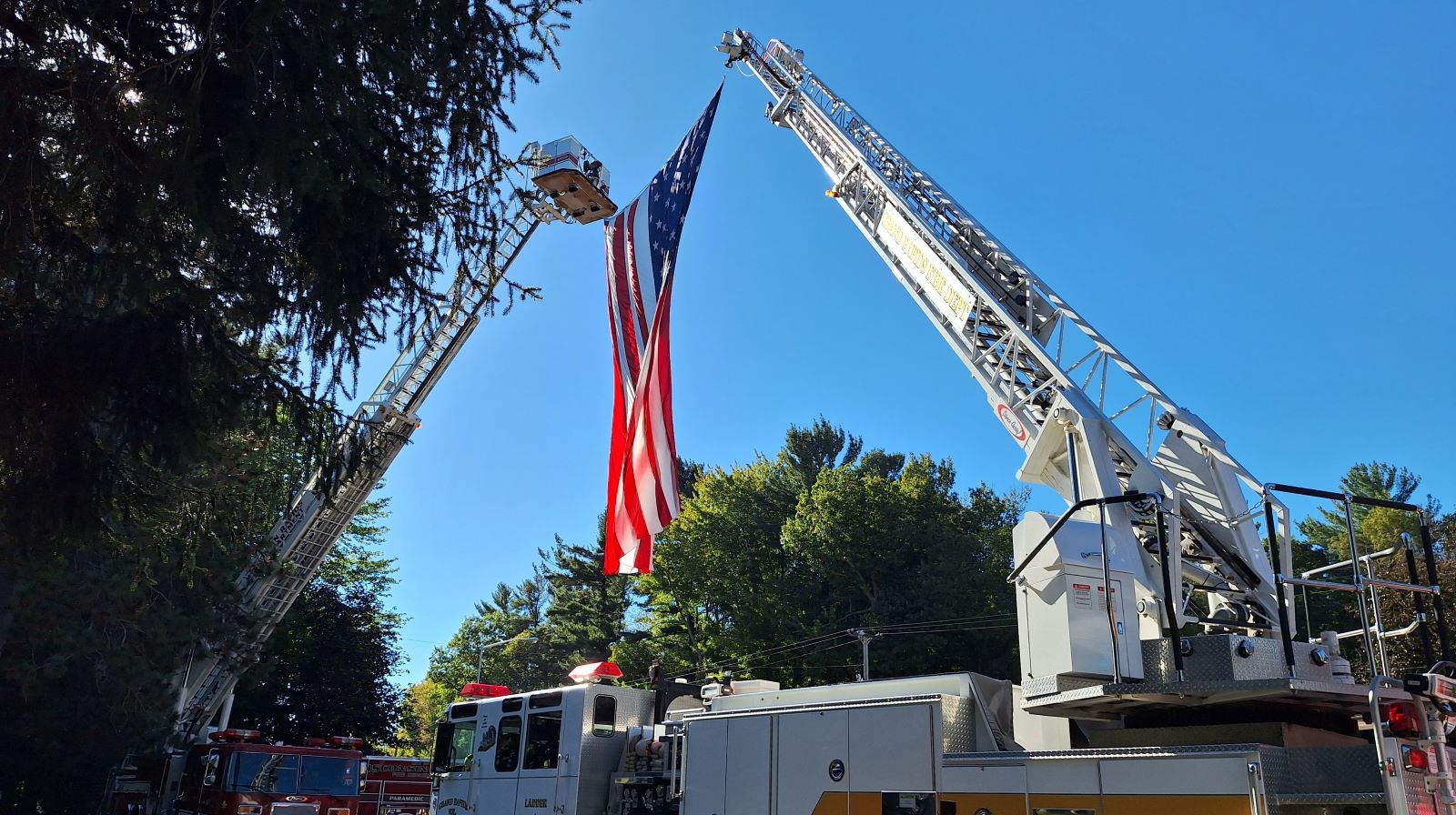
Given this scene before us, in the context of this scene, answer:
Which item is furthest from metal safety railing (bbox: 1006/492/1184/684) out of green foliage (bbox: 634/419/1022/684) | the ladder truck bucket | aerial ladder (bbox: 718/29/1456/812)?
green foliage (bbox: 634/419/1022/684)

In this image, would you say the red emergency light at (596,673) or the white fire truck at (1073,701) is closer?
the white fire truck at (1073,701)

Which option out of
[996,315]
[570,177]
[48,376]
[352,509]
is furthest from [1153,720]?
[352,509]

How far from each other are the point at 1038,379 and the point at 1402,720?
6.88m

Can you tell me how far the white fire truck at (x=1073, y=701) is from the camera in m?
6.29

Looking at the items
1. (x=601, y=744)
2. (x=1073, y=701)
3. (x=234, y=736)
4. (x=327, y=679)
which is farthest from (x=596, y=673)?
(x=327, y=679)

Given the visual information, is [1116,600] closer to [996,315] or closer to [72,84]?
[996,315]

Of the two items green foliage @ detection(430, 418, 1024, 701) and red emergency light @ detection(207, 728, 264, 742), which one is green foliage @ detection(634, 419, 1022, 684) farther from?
red emergency light @ detection(207, 728, 264, 742)

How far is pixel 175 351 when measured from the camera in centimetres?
671

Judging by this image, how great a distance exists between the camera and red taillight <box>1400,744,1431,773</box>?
6.00 meters

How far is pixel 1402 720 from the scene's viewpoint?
6.02m

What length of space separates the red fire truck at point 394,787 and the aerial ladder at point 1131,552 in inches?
534

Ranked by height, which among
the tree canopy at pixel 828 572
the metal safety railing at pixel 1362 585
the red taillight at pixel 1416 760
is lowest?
the red taillight at pixel 1416 760

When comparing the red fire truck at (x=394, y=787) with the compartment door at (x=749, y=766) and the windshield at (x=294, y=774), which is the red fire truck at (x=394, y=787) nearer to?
the windshield at (x=294, y=774)

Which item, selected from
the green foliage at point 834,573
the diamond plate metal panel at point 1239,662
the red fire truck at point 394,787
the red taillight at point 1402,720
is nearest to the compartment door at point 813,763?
the diamond plate metal panel at point 1239,662
